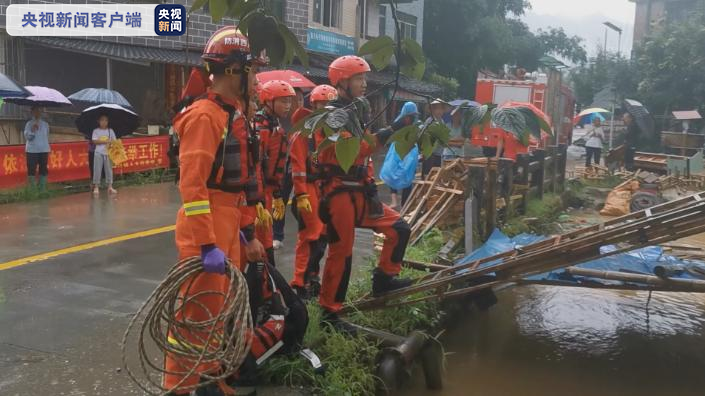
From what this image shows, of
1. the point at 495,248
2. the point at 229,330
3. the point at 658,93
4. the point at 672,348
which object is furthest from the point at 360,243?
the point at 658,93

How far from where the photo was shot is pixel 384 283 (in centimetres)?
489

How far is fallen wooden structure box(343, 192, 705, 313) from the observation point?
4117 mm

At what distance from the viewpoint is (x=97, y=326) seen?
4.89 metres

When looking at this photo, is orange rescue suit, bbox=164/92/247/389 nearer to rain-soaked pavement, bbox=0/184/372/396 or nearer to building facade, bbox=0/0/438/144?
rain-soaked pavement, bbox=0/184/372/396

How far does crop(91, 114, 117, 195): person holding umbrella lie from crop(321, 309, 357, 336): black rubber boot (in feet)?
24.2

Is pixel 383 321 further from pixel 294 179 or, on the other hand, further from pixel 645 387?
pixel 645 387

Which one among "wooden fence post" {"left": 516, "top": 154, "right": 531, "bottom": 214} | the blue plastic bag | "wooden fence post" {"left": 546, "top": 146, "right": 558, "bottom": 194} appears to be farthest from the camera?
"wooden fence post" {"left": 546, "top": 146, "right": 558, "bottom": 194}

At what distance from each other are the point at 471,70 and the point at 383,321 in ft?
87.4

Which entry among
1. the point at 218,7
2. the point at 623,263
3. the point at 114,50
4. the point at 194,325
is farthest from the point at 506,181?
Answer: the point at 114,50

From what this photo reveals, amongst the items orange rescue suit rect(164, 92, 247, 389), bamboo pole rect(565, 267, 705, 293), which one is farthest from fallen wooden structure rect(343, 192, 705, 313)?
orange rescue suit rect(164, 92, 247, 389)

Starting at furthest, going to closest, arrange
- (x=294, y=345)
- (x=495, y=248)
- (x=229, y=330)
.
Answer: (x=495, y=248), (x=294, y=345), (x=229, y=330)

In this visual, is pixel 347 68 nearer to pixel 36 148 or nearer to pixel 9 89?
pixel 9 89

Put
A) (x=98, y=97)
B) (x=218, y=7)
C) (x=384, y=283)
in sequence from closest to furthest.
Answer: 1. (x=218, y=7)
2. (x=384, y=283)
3. (x=98, y=97)

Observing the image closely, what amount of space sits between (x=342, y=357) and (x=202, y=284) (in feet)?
3.92
